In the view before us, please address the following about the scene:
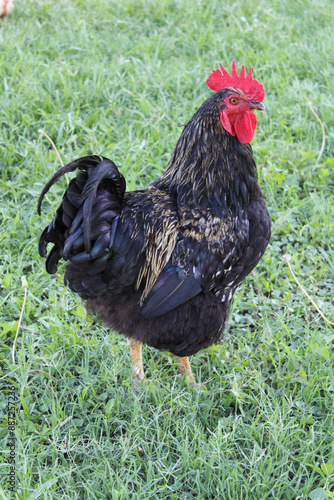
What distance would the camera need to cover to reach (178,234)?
8.53 feet

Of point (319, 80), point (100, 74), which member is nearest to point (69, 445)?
point (100, 74)

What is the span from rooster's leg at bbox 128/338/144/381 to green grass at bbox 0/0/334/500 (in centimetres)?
7

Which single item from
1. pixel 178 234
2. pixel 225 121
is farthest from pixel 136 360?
pixel 225 121

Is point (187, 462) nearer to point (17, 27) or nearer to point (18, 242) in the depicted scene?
point (18, 242)

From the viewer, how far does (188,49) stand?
18.9 feet

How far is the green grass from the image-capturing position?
8.41 feet

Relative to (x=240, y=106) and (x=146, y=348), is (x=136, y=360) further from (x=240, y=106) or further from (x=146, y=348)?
(x=240, y=106)

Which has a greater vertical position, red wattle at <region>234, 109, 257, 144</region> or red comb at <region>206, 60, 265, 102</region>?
red comb at <region>206, 60, 265, 102</region>

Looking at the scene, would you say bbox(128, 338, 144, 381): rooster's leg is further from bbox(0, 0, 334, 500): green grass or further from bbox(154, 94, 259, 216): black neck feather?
bbox(154, 94, 259, 216): black neck feather

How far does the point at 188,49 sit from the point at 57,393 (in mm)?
4338

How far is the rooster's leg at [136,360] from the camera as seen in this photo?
2.95m

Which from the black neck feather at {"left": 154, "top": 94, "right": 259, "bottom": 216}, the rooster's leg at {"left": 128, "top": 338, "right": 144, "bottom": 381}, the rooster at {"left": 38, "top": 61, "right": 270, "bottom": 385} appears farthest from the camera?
the rooster's leg at {"left": 128, "top": 338, "right": 144, "bottom": 381}

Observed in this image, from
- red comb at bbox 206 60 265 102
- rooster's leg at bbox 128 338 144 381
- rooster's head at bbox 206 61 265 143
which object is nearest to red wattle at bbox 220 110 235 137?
rooster's head at bbox 206 61 265 143

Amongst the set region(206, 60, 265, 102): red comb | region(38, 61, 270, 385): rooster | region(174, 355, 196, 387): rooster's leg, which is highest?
region(206, 60, 265, 102): red comb
